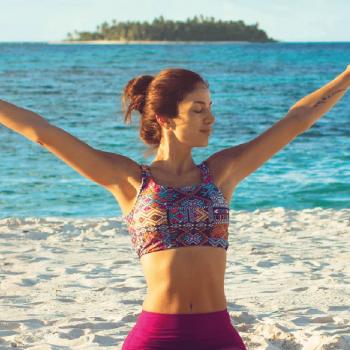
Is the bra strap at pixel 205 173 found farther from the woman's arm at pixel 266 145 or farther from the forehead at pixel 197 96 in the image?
the forehead at pixel 197 96

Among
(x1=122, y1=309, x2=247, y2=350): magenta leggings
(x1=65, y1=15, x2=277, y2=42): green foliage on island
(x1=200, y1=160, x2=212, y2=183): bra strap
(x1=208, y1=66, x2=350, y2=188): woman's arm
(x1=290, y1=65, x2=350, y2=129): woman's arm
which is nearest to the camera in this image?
(x1=122, y1=309, x2=247, y2=350): magenta leggings

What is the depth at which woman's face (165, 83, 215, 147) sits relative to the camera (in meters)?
3.79

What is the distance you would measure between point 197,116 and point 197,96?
0.08 metres

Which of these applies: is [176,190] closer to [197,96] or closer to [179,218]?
[179,218]

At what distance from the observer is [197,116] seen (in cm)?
379

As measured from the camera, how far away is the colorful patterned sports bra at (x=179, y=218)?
3654 mm

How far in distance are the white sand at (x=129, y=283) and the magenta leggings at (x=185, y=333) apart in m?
2.24

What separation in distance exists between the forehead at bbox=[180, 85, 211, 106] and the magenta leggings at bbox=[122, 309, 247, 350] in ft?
2.74

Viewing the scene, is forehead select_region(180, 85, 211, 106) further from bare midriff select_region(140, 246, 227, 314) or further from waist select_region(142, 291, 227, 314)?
waist select_region(142, 291, 227, 314)

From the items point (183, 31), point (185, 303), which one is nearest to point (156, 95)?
point (185, 303)

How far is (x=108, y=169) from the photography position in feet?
12.6

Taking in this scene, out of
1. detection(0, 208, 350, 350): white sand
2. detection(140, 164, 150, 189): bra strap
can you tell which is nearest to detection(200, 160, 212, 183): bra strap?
detection(140, 164, 150, 189): bra strap

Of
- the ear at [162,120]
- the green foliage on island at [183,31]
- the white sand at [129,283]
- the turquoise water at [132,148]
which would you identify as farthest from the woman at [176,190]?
the green foliage on island at [183,31]

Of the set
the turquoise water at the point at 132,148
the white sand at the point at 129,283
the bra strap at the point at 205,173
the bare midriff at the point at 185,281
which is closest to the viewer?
the bare midriff at the point at 185,281
